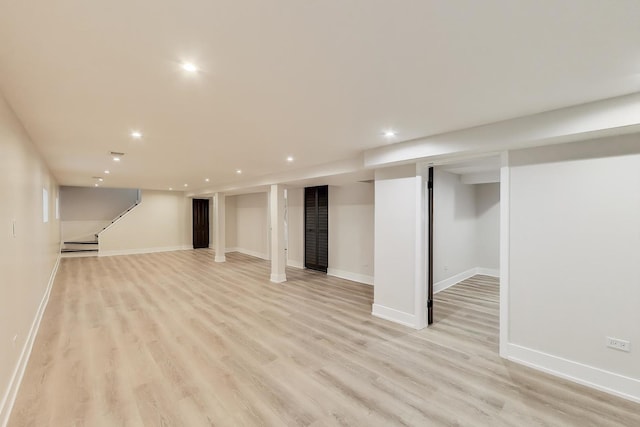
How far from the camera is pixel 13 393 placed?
2209 millimetres

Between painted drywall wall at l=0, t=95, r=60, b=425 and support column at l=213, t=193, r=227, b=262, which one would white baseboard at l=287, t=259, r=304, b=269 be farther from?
painted drywall wall at l=0, t=95, r=60, b=425

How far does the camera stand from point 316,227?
7109mm

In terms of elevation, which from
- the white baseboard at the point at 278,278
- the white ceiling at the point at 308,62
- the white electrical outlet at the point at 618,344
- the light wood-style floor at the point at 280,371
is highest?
the white ceiling at the point at 308,62

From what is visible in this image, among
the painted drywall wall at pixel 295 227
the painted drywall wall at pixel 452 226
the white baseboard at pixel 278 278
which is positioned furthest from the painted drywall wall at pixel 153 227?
the painted drywall wall at pixel 452 226

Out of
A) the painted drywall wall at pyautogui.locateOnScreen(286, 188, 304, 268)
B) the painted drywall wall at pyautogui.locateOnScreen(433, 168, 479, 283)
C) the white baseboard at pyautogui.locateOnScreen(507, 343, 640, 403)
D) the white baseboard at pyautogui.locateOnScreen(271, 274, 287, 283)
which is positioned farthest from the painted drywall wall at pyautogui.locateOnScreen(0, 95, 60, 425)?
the painted drywall wall at pyautogui.locateOnScreen(433, 168, 479, 283)

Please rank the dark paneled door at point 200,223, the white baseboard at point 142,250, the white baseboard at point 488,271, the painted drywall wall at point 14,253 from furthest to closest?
1. the dark paneled door at point 200,223
2. the white baseboard at point 142,250
3. the white baseboard at point 488,271
4. the painted drywall wall at point 14,253

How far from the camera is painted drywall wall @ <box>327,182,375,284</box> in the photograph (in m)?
5.94

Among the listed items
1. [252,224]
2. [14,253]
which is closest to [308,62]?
[14,253]

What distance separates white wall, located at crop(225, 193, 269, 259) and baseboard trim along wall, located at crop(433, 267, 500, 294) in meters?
5.47

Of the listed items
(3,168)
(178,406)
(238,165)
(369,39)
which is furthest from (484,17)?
(238,165)

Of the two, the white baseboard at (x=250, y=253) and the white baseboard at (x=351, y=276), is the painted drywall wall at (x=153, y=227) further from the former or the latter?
the white baseboard at (x=351, y=276)

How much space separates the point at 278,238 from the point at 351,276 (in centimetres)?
190

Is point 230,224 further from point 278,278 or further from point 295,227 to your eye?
point 278,278

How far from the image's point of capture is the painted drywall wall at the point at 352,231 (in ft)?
19.5
